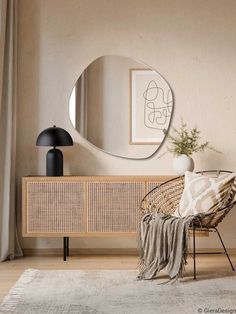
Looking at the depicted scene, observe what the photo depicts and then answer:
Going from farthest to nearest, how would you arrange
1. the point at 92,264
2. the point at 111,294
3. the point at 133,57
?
the point at 133,57 < the point at 92,264 < the point at 111,294

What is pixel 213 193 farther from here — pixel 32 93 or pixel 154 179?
pixel 32 93

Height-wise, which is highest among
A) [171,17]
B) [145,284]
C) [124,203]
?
[171,17]

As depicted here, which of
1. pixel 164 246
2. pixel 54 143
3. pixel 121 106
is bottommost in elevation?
pixel 164 246

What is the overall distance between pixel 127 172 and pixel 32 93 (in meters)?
1.05

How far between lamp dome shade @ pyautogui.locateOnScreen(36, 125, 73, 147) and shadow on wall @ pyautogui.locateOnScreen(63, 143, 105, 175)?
0.99ft

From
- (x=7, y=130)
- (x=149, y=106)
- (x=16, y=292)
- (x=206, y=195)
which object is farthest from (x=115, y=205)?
(x=16, y=292)

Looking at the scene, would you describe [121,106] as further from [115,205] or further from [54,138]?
[115,205]

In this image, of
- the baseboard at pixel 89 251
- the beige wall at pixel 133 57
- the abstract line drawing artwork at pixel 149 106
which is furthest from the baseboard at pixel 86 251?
the abstract line drawing artwork at pixel 149 106

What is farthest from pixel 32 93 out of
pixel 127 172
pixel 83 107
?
pixel 127 172

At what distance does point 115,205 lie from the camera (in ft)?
16.9

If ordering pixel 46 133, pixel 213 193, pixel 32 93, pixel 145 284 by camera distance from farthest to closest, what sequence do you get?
pixel 32 93 → pixel 46 133 → pixel 213 193 → pixel 145 284

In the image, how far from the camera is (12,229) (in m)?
5.36

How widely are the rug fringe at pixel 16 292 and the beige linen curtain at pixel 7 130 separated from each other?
0.57 m

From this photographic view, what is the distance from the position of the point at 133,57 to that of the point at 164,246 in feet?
5.76
